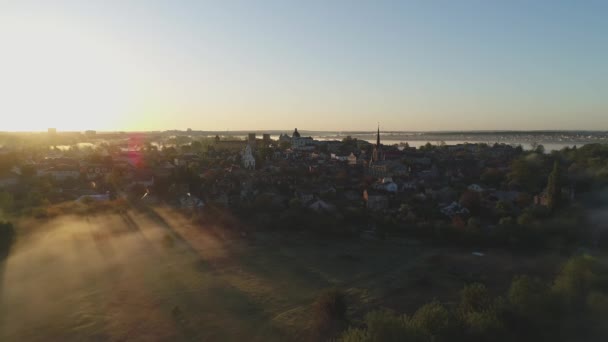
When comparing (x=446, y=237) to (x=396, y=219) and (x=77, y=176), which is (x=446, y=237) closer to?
(x=396, y=219)

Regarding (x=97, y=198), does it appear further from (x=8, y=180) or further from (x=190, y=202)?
(x=8, y=180)

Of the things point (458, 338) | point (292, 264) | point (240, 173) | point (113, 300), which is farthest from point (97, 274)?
point (240, 173)

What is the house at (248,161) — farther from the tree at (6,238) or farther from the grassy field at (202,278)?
the tree at (6,238)

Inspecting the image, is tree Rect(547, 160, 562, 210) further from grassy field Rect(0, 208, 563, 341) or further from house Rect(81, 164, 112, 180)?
house Rect(81, 164, 112, 180)

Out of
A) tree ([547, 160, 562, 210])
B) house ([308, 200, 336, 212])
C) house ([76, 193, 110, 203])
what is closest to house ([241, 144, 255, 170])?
house ([76, 193, 110, 203])

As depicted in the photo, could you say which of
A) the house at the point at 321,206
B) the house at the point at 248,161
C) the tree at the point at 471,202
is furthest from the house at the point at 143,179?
the tree at the point at 471,202

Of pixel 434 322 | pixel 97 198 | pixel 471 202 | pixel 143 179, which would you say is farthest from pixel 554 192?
pixel 143 179

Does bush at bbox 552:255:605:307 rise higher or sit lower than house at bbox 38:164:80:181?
lower

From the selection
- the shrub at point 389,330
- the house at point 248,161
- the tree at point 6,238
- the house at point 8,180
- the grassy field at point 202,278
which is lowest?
the grassy field at point 202,278
